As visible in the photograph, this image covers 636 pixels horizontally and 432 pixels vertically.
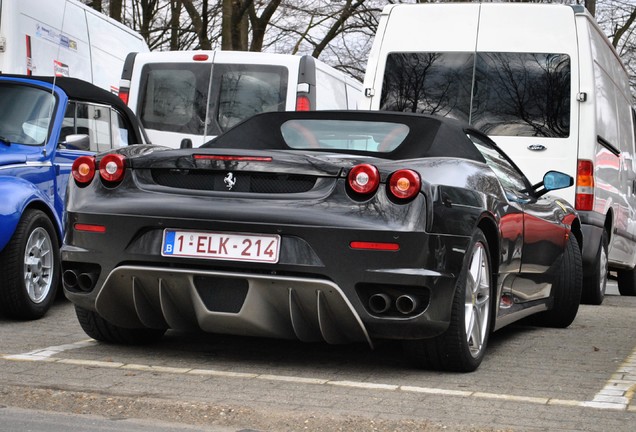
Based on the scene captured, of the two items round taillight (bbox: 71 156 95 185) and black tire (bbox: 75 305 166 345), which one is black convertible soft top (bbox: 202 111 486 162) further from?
black tire (bbox: 75 305 166 345)

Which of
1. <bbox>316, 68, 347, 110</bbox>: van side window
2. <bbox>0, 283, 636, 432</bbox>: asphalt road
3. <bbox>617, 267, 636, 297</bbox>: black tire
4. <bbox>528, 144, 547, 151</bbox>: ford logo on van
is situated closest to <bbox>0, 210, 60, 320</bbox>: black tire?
<bbox>0, 283, 636, 432</bbox>: asphalt road

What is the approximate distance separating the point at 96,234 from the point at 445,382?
73.5 inches

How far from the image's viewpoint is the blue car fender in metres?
7.59

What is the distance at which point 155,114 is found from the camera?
14930 millimetres

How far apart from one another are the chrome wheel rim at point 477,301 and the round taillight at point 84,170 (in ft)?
6.48

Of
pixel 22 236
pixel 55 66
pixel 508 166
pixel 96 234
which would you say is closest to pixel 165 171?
pixel 96 234

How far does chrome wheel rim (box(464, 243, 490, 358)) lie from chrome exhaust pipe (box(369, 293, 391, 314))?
0.51 meters

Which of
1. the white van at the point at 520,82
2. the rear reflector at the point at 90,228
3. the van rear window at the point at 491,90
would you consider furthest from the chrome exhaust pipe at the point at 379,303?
the van rear window at the point at 491,90

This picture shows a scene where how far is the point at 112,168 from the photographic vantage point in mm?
6094

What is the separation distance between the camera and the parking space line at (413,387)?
5344mm

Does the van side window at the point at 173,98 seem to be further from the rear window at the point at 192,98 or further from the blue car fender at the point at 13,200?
the blue car fender at the point at 13,200

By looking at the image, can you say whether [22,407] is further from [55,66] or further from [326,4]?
[326,4]

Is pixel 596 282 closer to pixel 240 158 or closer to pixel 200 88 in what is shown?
pixel 200 88

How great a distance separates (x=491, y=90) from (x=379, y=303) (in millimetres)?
5522
